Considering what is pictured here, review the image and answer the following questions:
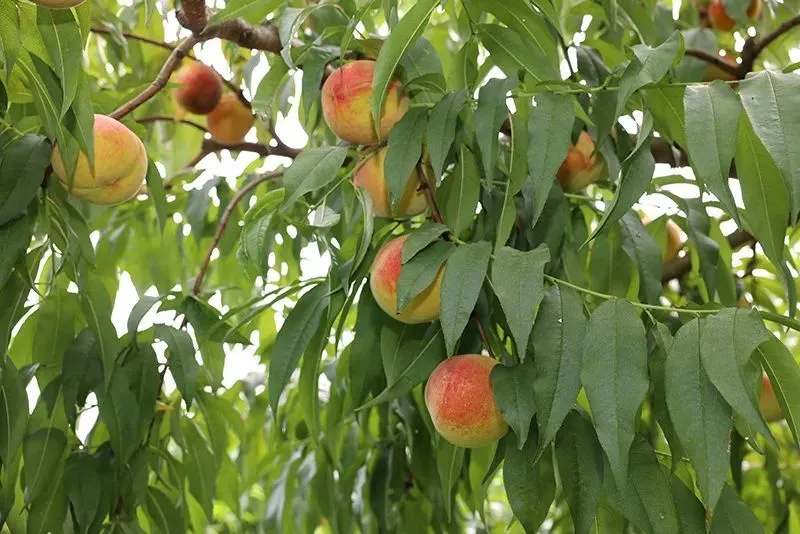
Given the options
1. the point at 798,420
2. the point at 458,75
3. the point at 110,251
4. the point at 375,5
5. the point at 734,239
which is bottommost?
the point at 734,239

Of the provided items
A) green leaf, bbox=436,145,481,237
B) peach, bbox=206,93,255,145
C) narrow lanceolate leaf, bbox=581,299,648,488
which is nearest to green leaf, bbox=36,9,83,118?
green leaf, bbox=436,145,481,237

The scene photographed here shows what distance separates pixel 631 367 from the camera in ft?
2.30

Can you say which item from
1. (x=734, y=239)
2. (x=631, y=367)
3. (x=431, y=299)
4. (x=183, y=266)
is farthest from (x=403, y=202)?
(x=734, y=239)

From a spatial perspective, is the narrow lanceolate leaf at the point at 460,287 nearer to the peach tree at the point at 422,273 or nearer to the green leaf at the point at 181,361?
the peach tree at the point at 422,273

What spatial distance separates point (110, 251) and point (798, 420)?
0.95m

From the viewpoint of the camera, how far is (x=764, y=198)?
28.9 inches

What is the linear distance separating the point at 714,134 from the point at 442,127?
9.2 inches

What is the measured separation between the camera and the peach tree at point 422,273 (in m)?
0.72

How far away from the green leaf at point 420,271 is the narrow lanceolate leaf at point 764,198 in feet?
0.76

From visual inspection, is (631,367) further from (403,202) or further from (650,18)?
(650,18)

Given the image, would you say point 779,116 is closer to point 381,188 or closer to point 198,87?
point 381,188

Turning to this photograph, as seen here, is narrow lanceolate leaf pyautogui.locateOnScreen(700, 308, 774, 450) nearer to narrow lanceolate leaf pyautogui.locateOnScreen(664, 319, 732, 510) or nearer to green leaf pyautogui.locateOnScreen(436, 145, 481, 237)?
narrow lanceolate leaf pyautogui.locateOnScreen(664, 319, 732, 510)

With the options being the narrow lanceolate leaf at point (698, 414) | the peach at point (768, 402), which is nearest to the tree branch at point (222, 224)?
the narrow lanceolate leaf at point (698, 414)

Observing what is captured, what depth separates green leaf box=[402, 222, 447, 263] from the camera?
787 millimetres
